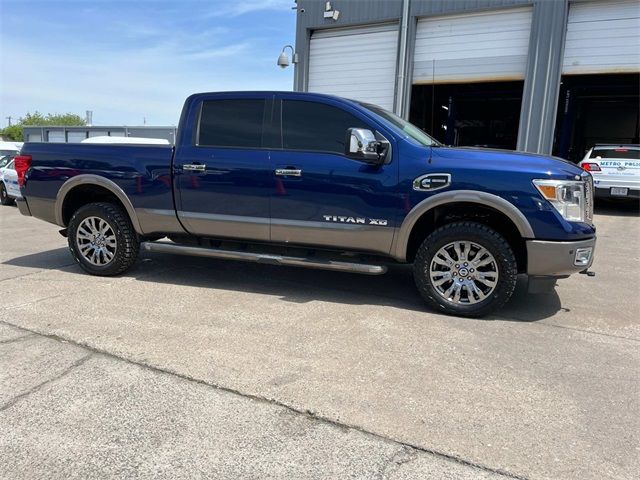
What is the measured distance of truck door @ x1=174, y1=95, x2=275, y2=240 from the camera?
5043mm

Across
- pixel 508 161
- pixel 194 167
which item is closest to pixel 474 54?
pixel 508 161

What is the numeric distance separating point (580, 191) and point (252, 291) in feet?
10.5

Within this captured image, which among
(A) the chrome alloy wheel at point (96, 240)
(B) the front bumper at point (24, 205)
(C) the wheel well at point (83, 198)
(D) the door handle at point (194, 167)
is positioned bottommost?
(A) the chrome alloy wheel at point (96, 240)

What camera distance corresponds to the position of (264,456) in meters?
2.50

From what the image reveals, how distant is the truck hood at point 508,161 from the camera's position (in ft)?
13.8

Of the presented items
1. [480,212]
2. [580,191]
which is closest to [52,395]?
[480,212]

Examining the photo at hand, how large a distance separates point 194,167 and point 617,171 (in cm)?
1040

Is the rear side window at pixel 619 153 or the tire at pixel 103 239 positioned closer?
the tire at pixel 103 239

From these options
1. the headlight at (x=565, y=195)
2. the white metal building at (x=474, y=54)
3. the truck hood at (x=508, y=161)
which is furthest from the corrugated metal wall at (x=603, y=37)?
the headlight at (x=565, y=195)

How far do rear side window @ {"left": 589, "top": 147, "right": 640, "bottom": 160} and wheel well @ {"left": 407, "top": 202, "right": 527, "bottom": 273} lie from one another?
905cm

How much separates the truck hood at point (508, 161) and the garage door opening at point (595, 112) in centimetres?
1145

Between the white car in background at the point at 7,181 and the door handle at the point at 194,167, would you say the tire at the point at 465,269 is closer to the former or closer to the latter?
the door handle at the point at 194,167

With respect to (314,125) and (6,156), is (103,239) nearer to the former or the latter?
(314,125)

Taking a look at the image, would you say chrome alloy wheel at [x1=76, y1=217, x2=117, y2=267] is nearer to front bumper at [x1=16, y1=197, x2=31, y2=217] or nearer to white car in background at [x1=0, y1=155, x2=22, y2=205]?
front bumper at [x1=16, y1=197, x2=31, y2=217]
